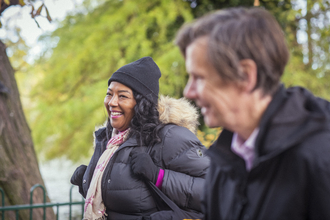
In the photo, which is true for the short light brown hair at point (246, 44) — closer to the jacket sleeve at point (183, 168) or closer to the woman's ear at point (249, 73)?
the woman's ear at point (249, 73)

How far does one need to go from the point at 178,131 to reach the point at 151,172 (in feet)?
1.32

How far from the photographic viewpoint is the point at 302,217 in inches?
37.0

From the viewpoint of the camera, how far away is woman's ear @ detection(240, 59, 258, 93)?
0.94 meters

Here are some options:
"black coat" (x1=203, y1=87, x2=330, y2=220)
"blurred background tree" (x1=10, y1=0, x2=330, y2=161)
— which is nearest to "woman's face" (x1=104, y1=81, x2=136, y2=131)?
"black coat" (x1=203, y1=87, x2=330, y2=220)

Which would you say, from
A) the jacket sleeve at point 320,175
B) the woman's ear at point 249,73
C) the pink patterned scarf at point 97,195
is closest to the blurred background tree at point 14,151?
the pink patterned scarf at point 97,195

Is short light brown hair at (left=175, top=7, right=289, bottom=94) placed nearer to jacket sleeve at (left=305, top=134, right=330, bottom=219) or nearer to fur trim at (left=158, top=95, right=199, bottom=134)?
jacket sleeve at (left=305, top=134, right=330, bottom=219)

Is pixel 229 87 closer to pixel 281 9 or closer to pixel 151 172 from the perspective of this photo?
pixel 151 172

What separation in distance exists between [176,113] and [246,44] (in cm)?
146

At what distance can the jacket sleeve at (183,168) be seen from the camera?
2.05m

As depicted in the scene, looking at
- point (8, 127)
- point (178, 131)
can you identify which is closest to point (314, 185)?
point (178, 131)

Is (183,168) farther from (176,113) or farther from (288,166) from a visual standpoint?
(288,166)

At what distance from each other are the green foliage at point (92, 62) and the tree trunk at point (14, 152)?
4.15ft

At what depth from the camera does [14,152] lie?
411 centimetres

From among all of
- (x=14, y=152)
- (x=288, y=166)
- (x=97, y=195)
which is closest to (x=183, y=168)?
(x=97, y=195)
